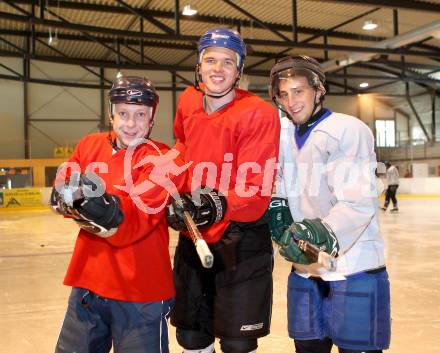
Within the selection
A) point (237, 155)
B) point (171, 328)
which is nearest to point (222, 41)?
point (237, 155)

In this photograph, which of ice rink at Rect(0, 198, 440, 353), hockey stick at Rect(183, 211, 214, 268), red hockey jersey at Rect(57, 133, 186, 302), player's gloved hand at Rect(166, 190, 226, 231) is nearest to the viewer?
hockey stick at Rect(183, 211, 214, 268)

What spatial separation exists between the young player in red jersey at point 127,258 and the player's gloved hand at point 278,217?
395mm

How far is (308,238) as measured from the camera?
1506mm

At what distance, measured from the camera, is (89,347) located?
1767mm

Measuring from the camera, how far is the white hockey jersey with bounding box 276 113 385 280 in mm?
1645

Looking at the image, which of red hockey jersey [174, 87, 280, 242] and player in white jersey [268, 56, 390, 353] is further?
red hockey jersey [174, 87, 280, 242]

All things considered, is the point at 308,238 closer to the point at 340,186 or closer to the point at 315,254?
the point at 315,254

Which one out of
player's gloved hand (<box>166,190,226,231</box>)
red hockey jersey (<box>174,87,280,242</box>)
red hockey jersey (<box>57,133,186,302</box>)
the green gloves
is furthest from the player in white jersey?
Result: red hockey jersey (<box>57,133,186,302</box>)

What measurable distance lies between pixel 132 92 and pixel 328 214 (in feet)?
2.88

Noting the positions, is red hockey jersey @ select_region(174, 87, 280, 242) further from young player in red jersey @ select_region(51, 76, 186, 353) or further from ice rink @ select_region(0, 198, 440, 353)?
ice rink @ select_region(0, 198, 440, 353)

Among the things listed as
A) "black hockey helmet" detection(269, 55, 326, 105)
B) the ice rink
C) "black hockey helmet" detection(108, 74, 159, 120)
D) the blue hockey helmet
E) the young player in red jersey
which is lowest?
the ice rink

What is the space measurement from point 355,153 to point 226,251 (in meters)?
0.62

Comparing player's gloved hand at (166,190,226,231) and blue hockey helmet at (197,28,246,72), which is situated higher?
blue hockey helmet at (197,28,246,72)

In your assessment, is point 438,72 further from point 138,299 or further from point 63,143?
point 138,299
